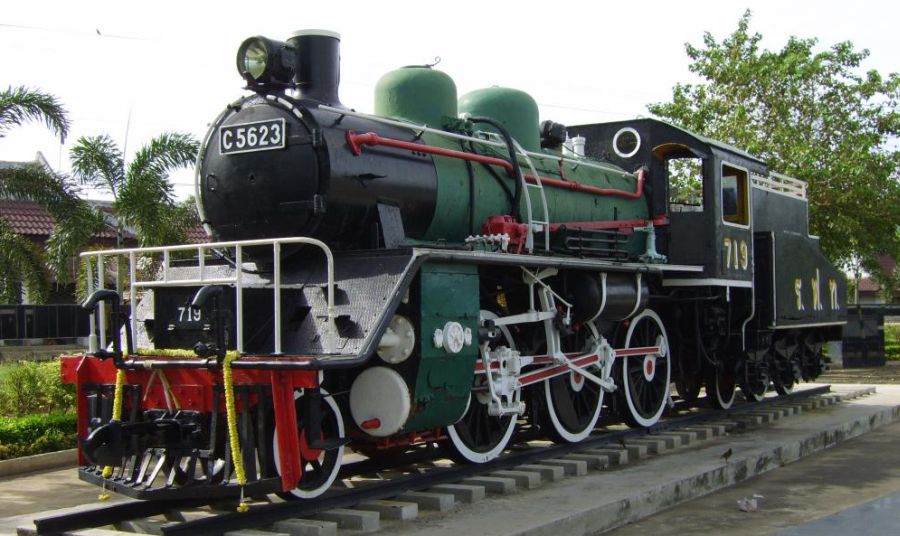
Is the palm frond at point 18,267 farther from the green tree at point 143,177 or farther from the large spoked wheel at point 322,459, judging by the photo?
the large spoked wheel at point 322,459

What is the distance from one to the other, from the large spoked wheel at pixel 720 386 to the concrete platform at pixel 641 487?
861 millimetres

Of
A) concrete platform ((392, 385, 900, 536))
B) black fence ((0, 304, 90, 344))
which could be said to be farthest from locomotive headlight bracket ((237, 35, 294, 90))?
black fence ((0, 304, 90, 344))

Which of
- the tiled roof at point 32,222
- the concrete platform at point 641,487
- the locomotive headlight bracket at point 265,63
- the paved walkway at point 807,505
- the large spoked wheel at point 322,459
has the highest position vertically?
the tiled roof at point 32,222

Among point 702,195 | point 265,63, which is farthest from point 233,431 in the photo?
point 702,195

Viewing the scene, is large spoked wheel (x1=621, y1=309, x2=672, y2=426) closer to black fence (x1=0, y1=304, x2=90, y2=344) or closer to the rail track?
the rail track

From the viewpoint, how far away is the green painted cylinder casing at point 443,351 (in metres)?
6.84

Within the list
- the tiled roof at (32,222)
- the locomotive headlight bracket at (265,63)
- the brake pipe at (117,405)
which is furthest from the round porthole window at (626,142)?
the tiled roof at (32,222)

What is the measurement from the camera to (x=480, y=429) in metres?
8.40

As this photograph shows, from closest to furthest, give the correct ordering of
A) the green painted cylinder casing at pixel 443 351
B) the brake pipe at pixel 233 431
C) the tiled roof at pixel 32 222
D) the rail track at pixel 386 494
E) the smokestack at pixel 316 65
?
the brake pipe at pixel 233 431, the rail track at pixel 386 494, the green painted cylinder casing at pixel 443 351, the smokestack at pixel 316 65, the tiled roof at pixel 32 222

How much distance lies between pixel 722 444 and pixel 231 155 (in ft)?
18.7

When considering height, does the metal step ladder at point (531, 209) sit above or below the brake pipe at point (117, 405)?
above

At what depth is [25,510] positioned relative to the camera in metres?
8.03

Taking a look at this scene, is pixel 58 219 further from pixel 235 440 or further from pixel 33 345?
pixel 235 440

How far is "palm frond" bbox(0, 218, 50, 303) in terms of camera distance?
14.3 m
